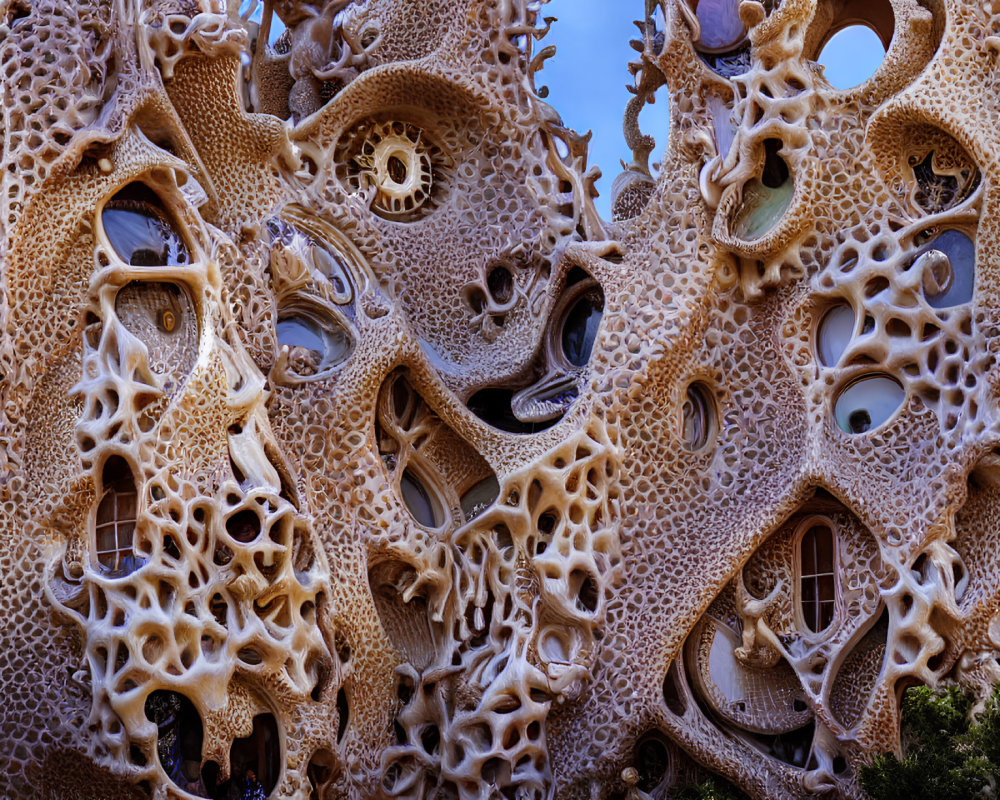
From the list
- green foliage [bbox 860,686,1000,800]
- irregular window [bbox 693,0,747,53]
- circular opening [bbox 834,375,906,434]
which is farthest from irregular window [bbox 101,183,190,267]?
green foliage [bbox 860,686,1000,800]

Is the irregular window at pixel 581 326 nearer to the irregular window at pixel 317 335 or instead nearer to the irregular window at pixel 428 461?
the irregular window at pixel 428 461

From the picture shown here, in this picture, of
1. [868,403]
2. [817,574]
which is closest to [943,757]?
[817,574]

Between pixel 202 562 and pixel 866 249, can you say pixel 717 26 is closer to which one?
pixel 866 249

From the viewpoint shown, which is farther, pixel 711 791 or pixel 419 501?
pixel 419 501

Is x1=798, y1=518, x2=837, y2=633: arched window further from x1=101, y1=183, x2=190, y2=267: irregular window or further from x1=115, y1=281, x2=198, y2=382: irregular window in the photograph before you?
x1=101, y1=183, x2=190, y2=267: irregular window

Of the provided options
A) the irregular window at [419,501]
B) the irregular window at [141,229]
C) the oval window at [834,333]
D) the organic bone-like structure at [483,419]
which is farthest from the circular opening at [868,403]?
the irregular window at [141,229]

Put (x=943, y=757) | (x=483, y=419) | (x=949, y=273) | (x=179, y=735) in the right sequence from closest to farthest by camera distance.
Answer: (x=943, y=757) < (x=179, y=735) < (x=949, y=273) < (x=483, y=419)

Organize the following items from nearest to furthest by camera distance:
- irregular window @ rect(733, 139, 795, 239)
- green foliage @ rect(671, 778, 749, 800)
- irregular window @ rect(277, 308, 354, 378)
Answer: green foliage @ rect(671, 778, 749, 800) < irregular window @ rect(277, 308, 354, 378) < irregular window @ rect(733, 139, 795, 239)

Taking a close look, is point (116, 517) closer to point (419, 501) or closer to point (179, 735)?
point (179, 735)
